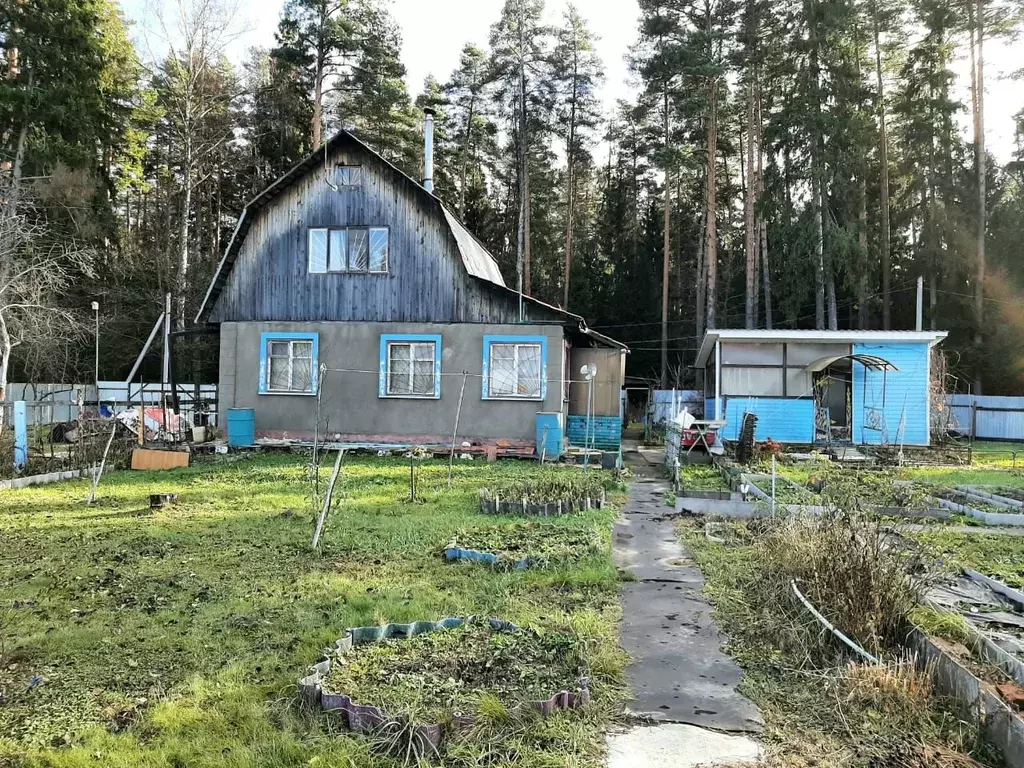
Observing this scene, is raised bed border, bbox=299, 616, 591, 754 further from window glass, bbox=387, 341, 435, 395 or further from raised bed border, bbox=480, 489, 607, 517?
window glass, bbox=387, 341, 435, 395

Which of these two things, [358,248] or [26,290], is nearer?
[26,290]

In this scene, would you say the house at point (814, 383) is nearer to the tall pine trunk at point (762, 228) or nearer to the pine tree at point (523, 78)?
the tall pine trunk at point (762, 228)

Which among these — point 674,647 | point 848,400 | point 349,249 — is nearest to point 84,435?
point 349,249

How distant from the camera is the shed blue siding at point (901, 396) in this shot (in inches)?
675

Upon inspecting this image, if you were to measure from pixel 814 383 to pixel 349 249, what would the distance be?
11915mm

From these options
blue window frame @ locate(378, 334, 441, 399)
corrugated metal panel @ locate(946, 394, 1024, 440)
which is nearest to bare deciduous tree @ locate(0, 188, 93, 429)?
blue window frame @ locate(378, 334, 441, 399)

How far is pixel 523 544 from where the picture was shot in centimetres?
703

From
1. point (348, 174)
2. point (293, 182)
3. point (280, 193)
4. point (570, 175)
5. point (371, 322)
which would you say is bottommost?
point (371, 322)

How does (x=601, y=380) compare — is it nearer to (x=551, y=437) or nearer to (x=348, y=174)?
(x=551, y=437)

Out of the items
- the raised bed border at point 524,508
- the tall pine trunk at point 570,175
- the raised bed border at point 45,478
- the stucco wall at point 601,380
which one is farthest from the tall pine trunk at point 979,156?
the raised bed border at point 45,478

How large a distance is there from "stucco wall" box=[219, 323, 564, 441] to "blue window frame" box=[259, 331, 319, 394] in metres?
0.15

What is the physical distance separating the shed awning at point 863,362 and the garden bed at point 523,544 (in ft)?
36.8

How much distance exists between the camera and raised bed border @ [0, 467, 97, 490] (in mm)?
10789

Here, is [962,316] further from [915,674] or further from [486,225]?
[915,674]
